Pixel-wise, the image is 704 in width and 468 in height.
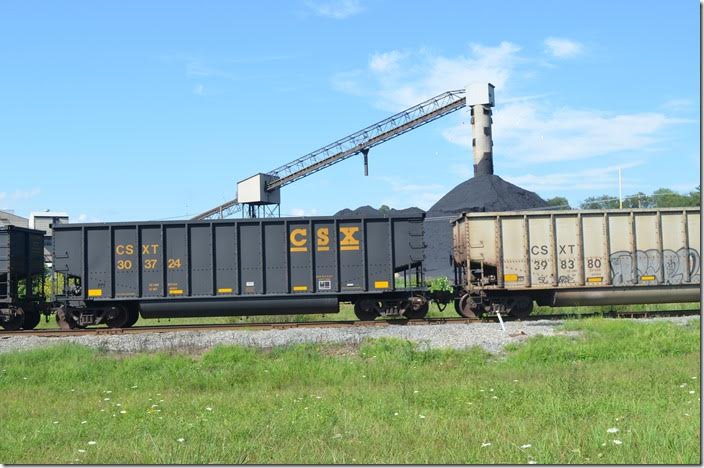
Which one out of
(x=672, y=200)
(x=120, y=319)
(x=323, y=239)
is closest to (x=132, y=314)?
(x=120, y=319)

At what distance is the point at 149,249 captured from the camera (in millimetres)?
20516

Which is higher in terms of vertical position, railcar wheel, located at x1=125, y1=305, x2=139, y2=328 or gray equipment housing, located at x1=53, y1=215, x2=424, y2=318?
gray equipment housing, located at x1=53, y1=215, x2=424, y2=318

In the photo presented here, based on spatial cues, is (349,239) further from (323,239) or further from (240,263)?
(240,263)

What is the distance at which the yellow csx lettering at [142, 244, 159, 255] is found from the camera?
20469 mm

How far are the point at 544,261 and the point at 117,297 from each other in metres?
13.5

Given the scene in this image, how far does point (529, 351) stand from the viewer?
1304cm

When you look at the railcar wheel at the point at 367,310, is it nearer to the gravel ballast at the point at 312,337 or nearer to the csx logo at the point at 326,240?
the csx logo at the point at 326,240

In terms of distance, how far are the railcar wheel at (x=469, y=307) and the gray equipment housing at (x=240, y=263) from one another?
1.69 m

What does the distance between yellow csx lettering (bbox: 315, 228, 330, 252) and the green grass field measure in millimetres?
5892

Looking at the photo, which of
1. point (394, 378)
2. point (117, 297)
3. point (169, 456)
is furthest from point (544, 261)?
point (169, 456)

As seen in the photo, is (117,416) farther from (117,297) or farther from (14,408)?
(117,297)

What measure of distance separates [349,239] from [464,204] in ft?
124

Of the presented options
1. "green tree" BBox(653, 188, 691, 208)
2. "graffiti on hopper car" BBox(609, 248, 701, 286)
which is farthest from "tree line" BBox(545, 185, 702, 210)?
"graffiti on hopper car" BBox(609, 248, 701, 286)

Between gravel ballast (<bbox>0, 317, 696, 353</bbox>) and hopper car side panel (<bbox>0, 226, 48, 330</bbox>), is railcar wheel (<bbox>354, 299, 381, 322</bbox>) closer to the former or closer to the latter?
gravel ballast (<bbox>0, 317, 696, 353</bbox>)
